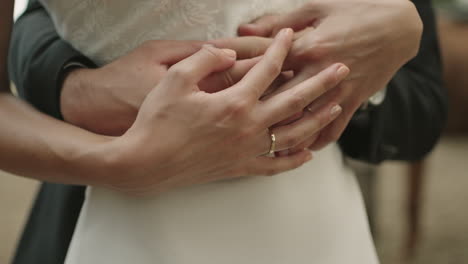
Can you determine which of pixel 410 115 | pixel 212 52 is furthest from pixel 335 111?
pixel 410 115

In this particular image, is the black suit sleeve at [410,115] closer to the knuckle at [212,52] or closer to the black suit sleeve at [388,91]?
the black suit sleeve at [388,91]

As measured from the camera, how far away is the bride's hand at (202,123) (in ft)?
1.86

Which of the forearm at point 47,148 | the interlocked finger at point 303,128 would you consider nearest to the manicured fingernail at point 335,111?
the interlocked finger at point 303,128

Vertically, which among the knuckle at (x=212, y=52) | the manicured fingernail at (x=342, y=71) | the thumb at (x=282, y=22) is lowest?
the knuckle at (x=212, y=52)

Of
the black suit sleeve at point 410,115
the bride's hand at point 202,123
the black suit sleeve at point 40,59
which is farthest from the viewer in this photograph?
the black suit sleeve at point 410,115

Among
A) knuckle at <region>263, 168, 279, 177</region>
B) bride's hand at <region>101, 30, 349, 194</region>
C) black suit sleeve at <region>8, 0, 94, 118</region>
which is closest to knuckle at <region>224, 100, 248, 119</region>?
bride's hand at <region>101, 30, 349, 194</region>

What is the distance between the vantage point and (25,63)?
73 cm

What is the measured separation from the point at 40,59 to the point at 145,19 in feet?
0.48

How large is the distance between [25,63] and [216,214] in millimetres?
299

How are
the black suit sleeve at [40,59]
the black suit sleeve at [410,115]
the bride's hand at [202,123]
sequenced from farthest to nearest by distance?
1. the black suit sleeve at [410,115]
2. the black suit sleeve at [40,59]
3. the bride's hand at [202,123]

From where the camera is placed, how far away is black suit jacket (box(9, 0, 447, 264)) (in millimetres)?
703

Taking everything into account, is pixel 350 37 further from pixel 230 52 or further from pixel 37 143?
pixel 37 143

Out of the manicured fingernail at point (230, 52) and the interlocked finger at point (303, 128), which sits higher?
the manicured fingernail at point (230, 52)

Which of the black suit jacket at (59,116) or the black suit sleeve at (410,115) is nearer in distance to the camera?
the black suit jacket at (59,116)
